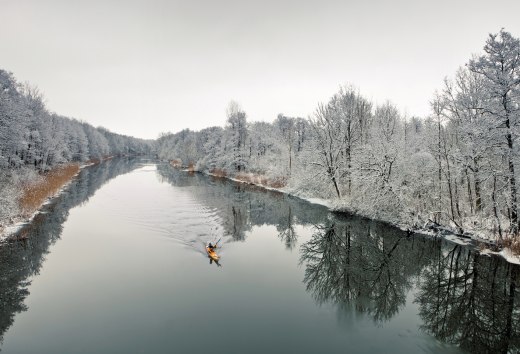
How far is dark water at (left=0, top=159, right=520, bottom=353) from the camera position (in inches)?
414

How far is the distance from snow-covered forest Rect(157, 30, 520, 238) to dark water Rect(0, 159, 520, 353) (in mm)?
3564

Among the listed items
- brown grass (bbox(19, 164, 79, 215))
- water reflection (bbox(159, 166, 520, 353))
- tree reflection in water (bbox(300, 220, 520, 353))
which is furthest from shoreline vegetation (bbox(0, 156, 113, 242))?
tree reflection in water (bbox(300, 220, 520, 353))

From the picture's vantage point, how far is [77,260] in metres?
17.8

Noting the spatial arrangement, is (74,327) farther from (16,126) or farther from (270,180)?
(270,180)

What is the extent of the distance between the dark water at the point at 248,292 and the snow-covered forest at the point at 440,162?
140 inches

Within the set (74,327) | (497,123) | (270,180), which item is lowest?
(74,327)

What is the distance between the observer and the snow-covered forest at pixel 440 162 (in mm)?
17703

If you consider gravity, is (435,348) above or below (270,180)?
below

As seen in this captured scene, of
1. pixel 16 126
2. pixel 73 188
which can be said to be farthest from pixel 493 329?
pixel 73 188

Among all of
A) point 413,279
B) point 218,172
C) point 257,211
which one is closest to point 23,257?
point 257,211

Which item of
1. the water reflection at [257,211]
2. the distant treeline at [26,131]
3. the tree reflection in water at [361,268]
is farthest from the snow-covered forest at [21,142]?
the tree reflection in water at [361,268]

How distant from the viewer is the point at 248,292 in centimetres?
1409

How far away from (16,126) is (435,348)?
40215mm

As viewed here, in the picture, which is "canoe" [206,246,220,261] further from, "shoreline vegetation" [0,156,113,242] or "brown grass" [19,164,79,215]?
"brown grass" [19,164,79,215]
